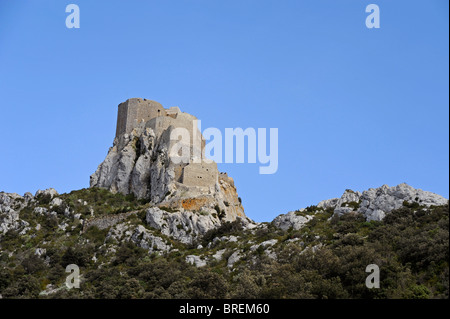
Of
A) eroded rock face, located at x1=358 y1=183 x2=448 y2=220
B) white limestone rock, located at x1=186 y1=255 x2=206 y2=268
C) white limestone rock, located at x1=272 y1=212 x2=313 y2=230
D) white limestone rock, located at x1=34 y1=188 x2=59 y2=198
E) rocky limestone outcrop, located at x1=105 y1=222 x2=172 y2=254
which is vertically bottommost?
white limestone rock, located at x1=186 y1=255 x2=206 y2=268

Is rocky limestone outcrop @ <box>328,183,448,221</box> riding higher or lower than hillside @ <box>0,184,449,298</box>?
higher

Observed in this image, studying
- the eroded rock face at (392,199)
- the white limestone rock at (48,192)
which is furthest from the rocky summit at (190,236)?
the white limestone rock at (48,192)

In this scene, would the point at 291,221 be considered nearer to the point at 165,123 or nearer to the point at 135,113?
the point at 165,123

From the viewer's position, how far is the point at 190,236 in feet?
178

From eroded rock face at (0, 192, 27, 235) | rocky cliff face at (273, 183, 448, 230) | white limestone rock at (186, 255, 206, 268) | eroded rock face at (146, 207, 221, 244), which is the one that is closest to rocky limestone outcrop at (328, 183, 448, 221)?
rocky cliff face at (273, 183, 448, 230)

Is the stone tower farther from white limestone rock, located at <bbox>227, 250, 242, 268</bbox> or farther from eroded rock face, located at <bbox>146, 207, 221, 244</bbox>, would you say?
white limestone rock, located at <bbox>227, 250, 242, 268</bbox>

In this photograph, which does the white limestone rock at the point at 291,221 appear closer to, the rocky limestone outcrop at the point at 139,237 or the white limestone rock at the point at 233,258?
the white limestone rock at the point at 233,258

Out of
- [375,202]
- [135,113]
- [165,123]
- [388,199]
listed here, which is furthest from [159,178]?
[388,199]

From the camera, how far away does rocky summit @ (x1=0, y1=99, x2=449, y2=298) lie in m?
35.0

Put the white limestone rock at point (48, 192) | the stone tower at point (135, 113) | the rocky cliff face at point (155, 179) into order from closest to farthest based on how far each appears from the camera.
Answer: the rocky cliff face at point (155, 179) → the white limestone rock at point (48, 192) → the stone tower at point (135, 113)

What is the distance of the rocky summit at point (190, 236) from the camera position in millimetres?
35000

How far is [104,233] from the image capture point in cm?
5512
